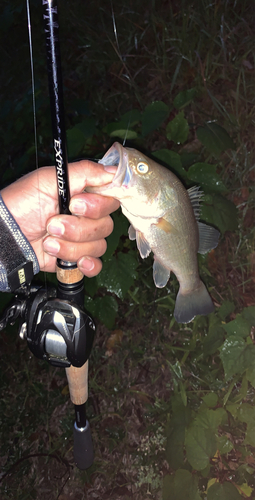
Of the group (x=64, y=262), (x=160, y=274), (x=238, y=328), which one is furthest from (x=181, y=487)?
(x=64, y=262)

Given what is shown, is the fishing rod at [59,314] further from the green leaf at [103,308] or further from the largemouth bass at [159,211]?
the green leaf at [103,308]

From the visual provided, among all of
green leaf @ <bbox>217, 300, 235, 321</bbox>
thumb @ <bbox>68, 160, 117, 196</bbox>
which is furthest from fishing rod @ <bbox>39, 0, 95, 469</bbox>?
green leaf @ <bbox>217, 300, 235, 321</bbox>

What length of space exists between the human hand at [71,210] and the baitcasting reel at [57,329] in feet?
0.77

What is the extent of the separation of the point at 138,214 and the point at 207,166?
3.85 feet

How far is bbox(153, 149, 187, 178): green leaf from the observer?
7.71ft

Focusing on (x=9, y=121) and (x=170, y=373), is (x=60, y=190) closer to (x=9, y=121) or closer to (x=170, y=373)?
(x=170, y=373)

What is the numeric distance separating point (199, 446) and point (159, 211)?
1.75m

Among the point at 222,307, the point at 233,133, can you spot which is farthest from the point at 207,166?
the point at 222,307

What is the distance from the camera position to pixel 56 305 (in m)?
1.46

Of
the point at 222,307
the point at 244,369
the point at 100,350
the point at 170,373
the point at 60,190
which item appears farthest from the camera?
the point at 100,350

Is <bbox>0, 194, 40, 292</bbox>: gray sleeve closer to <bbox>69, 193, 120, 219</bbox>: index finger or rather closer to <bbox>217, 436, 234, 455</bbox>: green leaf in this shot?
<bbox>69, 193, 120, 219</bbox>: index finger

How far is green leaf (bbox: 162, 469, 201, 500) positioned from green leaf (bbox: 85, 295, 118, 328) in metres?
1.05

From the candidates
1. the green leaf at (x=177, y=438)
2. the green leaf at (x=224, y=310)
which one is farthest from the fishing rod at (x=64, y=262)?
the green leaf at (x=224, y=310)

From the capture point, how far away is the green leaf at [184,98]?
8.54 feet
